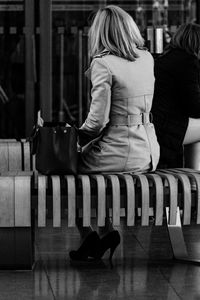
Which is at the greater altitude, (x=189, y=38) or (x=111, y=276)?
(x=189, y=38)

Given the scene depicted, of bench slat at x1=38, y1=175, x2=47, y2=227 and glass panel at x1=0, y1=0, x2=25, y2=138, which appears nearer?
bench slat at x1=38, y1=175, x2=47, y2=227

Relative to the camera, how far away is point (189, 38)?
24.7 ft

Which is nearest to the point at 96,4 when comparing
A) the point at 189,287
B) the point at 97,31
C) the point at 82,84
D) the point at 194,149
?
the point at 82,84

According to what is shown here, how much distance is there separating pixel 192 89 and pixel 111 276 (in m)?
1.87

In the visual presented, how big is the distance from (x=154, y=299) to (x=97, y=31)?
76.5 inches

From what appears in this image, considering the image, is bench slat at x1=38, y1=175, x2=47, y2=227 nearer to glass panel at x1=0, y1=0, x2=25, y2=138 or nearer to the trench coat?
the trench coat

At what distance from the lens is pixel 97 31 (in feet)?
21.6

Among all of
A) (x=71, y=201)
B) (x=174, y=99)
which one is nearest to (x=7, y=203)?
(x=71, y=201)

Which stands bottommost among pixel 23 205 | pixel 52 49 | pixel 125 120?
pixel 23 205

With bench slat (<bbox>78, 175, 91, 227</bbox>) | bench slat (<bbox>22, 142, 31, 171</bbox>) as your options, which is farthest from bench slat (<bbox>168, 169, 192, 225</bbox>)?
bench slat (<bbox>22, 142, 31, 171</bbox>)

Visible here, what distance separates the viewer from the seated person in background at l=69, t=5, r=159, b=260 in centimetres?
649

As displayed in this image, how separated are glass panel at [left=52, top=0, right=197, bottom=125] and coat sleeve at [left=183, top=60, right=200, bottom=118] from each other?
7.39 ft

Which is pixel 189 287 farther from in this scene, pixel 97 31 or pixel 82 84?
pixel 82 84

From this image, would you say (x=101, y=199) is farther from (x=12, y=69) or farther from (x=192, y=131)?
(x=12, y=69)
